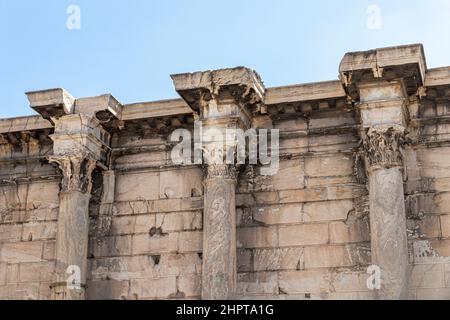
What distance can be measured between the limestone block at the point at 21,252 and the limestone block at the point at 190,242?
2.51 m

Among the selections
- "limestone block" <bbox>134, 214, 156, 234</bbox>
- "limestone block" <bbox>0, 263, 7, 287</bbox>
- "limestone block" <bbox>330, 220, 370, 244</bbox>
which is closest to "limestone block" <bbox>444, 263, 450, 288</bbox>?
"limestone block" <bbox>330, 220, 370, 244</bbox>

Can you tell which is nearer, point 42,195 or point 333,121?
point 333,121

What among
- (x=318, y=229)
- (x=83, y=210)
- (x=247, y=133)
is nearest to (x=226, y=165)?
(x=247, y=133)

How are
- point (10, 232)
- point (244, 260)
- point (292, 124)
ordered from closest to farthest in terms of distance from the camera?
1. point (244, 260)
2. point (292, 124)
3. point (10, 232)

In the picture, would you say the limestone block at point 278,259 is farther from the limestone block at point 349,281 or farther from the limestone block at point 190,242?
A: the limestone block at point 190,242

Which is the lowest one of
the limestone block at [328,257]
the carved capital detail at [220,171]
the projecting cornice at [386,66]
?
the limestone block at [328,257]

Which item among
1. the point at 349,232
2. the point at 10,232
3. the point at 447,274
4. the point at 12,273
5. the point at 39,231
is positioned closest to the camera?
the point at 447,274

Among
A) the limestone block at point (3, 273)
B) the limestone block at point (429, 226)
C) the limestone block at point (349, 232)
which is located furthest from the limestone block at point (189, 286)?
the limestone block at point (429, 226)

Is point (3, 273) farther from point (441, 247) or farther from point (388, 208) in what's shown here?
point (441, 247)

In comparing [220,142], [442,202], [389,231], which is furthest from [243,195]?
[442,202]

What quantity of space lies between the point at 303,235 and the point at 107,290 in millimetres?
3304

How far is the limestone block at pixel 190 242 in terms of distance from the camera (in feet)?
42.7

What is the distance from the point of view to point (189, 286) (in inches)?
506
